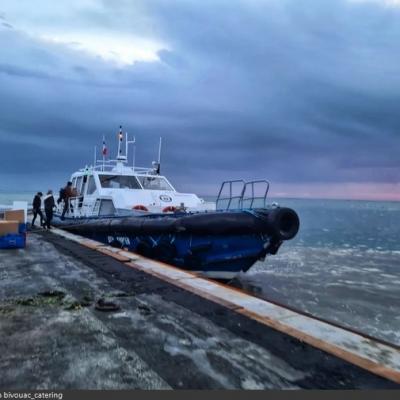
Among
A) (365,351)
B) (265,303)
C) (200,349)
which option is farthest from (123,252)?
(365,351)

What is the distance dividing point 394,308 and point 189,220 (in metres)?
5.73

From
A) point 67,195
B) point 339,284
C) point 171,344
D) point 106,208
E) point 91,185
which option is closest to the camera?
point 171,344

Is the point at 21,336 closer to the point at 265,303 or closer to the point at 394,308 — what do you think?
the point at 265,303

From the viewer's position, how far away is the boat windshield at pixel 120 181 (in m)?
12.7

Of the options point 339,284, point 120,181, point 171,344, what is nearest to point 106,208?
point 120,181

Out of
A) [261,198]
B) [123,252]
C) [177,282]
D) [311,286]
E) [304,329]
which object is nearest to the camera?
[304,329]

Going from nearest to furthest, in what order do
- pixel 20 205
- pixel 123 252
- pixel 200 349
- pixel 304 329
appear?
pixel 200 349 < pixel 304 329 < pixel 123 252 < pixel 20 205

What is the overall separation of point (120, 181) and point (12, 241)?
16.4ft

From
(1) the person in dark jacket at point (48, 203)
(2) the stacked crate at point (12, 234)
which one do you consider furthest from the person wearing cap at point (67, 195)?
(2) the stacked crate at point (12, 234)

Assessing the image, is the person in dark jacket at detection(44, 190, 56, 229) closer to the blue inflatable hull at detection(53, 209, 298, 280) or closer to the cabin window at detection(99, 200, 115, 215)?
the cabin window at detection(99, 200, 115, 215)

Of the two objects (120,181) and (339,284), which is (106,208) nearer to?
(120,181)

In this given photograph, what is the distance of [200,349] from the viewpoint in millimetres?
2957

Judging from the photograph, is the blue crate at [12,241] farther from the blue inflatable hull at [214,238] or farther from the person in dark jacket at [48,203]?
the person in dark jacket at [48,203]

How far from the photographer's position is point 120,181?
41.8 ft
